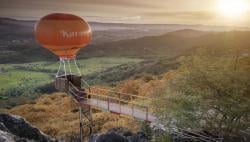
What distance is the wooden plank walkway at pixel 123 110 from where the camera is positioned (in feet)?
52.0

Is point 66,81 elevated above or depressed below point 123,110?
above

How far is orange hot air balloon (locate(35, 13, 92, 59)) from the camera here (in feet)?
56.0

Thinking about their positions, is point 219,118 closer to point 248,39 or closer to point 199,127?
point 199,127

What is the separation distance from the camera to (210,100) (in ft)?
43.7

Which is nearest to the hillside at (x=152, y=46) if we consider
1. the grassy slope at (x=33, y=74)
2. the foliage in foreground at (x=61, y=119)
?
the grassy slope at (x=33, y=74)

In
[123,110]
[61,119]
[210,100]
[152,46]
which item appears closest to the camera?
[210,100]

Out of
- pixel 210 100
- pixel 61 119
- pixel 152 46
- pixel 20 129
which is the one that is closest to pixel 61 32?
pixel 20 129

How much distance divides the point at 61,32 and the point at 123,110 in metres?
4.64

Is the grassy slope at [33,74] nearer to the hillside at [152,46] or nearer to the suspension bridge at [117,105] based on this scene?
the hillside at [152,46]

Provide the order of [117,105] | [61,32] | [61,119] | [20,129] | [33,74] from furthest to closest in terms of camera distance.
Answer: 1. [33,74]
2. [61,119]
3. [117,105]
4. [61,32]
5. [20,129]

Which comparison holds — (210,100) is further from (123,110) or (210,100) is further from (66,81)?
(66,81)

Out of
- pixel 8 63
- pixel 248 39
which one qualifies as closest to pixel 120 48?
pixel 8 63

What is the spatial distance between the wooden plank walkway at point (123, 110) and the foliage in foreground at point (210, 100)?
170cm

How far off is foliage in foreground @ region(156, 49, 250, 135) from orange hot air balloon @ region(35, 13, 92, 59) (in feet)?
18.4
